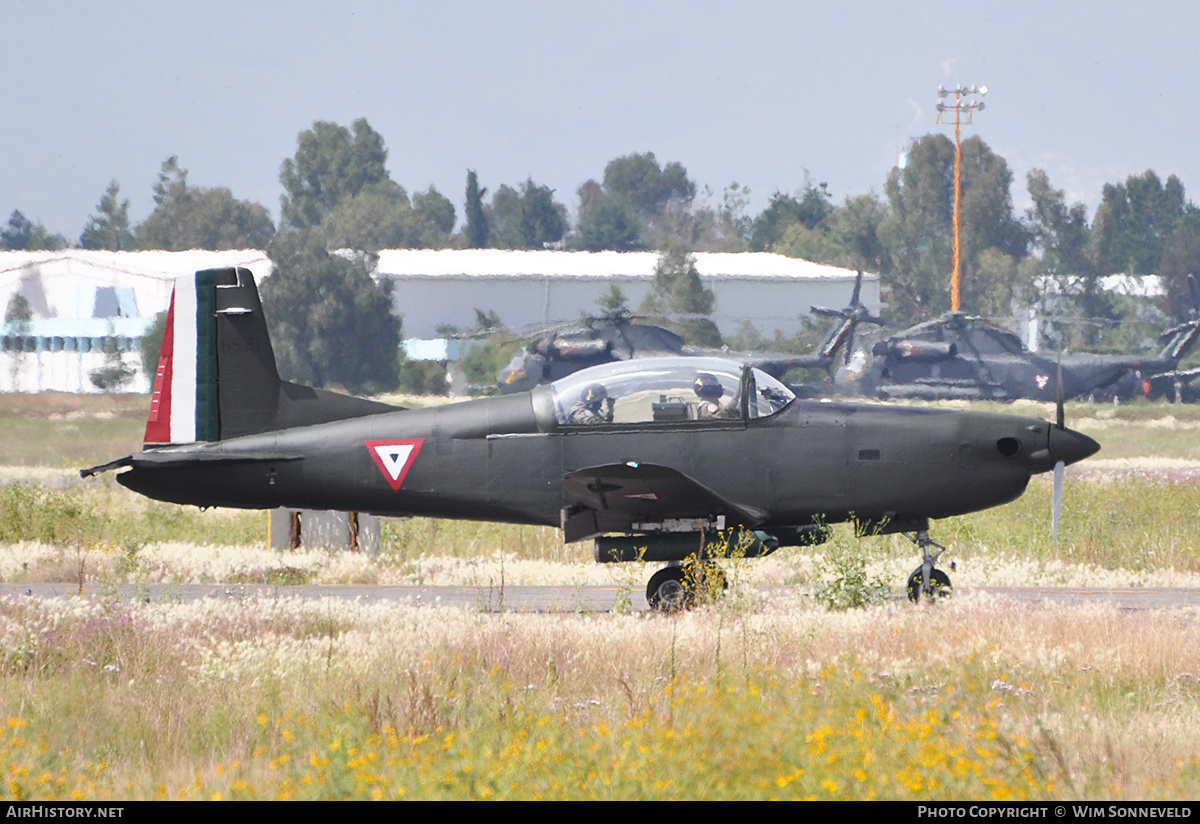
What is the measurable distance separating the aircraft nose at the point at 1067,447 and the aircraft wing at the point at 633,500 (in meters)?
2.53

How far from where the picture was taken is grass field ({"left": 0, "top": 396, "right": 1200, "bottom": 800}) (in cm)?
605

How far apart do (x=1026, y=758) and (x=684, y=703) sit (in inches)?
71.6

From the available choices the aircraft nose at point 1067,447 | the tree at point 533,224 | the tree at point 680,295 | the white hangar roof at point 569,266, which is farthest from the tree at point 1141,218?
the aircraft nose at point 1067,447

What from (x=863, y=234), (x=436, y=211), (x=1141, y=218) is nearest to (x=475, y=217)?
(x=436, y=211)

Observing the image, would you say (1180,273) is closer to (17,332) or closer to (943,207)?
(943,207)

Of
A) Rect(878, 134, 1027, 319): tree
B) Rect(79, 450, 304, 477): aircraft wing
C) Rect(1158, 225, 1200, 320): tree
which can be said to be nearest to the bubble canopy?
Rect(79, 450, 304, 477): aircraft wing

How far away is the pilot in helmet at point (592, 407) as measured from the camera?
1185 cm

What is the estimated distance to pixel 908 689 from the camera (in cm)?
819

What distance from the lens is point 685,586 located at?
11961 mm

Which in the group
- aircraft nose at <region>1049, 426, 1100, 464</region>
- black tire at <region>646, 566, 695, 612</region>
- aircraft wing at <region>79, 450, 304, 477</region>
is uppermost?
aircraft nose at <region>1049, 426, 1100, 464</region>

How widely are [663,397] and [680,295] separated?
7167 cm

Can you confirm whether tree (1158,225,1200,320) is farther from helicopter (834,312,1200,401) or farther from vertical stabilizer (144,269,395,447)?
vertical stabilizer (144,269,395,447)

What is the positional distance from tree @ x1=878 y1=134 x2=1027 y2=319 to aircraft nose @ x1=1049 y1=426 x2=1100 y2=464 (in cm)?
9580
